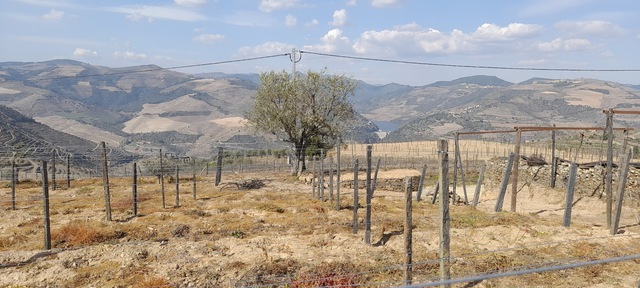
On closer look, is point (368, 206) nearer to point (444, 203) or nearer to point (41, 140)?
point (444, 203)


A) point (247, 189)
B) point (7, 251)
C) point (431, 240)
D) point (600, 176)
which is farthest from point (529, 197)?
point (7, 251)

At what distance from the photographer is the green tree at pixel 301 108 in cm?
4106

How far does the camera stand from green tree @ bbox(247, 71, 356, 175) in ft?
135

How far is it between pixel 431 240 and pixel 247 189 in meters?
18.2

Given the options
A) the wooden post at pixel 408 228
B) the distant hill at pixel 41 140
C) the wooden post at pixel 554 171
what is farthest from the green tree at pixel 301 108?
the distant hill at pixel 41 140

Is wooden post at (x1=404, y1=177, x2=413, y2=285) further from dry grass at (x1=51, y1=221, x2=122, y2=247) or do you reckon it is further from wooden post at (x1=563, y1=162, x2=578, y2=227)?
dry grass at (x1=51, y1=221, x2=122, y2=247)

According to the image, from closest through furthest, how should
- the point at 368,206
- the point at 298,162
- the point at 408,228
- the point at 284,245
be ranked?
the point at 408,228, the point at 368,206, the point at 284,245, the point at 298,162

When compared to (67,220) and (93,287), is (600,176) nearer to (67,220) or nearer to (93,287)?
(93,287)

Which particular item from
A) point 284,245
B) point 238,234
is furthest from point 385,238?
point 238,234

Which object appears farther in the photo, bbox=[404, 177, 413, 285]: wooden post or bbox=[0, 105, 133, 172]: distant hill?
bbox=[0, 105, 133, 172]: distant hill

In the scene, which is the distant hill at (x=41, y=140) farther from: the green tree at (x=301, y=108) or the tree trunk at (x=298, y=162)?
the tree trunk at (x=298, y=162)

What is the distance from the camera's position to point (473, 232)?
16453 mm

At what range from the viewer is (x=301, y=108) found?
4156cm

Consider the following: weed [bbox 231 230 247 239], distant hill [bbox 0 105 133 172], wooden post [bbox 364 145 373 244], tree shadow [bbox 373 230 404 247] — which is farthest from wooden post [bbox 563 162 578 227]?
distant hill [bbox 0 105 133 172]
